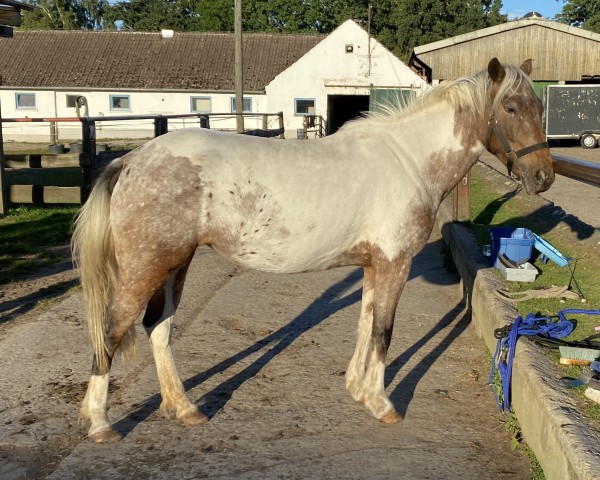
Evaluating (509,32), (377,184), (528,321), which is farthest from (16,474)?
(509,32)

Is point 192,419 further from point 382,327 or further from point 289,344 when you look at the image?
point 289,344

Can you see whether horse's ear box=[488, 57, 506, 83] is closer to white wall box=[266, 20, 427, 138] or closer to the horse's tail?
the horse's tail

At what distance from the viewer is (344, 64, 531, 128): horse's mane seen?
417 centimetres

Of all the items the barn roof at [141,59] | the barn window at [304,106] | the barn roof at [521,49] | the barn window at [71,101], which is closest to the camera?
the barn roof at [521,49]

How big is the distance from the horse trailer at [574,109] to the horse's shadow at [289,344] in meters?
22.9

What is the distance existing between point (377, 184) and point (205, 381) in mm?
1889

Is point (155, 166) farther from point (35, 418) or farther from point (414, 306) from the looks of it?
point (414, 306)

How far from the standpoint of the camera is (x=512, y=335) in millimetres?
4227

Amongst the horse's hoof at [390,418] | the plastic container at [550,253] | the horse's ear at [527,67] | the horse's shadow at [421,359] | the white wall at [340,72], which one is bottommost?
the horse's shadow at [421,359]

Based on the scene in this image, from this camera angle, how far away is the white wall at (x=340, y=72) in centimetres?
3522

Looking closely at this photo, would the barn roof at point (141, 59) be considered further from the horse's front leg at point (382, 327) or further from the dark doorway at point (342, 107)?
the horse's front leg at point (382, 327)

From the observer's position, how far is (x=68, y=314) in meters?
6.09

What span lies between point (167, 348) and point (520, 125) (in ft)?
8.61

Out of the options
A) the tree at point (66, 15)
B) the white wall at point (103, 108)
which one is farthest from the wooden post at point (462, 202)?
the tree at point (66, 15)
